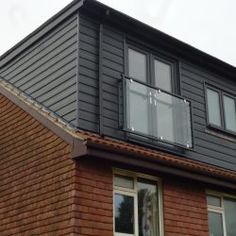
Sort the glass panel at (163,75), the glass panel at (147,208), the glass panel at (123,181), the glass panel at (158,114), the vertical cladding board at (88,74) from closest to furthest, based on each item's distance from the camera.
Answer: the glass panel at (123,181) < the glass panel at (147,208) < the vertical cladding board at (88,74) < the glass panel at (158,114) < the glass panel at (163,75)

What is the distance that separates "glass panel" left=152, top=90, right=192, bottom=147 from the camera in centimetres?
1245

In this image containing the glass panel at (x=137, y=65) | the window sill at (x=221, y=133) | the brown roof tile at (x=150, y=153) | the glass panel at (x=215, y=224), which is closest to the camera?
the brown roof tile at (x=150, y=153)

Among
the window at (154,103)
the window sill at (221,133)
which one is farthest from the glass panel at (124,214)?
the window sill at (221,133)

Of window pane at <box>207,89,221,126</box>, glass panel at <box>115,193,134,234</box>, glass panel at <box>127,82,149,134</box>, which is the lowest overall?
glass panel at <box>115,193,134,234</box>

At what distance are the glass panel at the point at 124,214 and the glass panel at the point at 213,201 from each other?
2454 mm

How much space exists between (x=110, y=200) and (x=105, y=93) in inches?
95.6

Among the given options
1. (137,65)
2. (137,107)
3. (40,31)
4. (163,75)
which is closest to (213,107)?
(163,75)

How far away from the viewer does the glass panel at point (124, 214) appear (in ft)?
34.2

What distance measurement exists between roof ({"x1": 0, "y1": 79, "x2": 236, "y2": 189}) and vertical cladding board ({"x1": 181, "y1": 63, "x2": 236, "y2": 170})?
2.24 ft

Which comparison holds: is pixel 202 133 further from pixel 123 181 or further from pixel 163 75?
pixel 123 181

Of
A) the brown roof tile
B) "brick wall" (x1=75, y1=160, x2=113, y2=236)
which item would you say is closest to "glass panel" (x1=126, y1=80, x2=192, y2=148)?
the brown roof tile

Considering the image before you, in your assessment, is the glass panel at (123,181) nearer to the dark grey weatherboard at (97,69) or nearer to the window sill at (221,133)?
the dark grey weatherboard at (97,69)

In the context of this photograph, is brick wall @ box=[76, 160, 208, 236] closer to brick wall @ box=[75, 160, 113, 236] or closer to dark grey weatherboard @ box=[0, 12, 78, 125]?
brick wall @ box=[75, 160, 113, 236]

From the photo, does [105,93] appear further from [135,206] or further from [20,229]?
[20,229]
